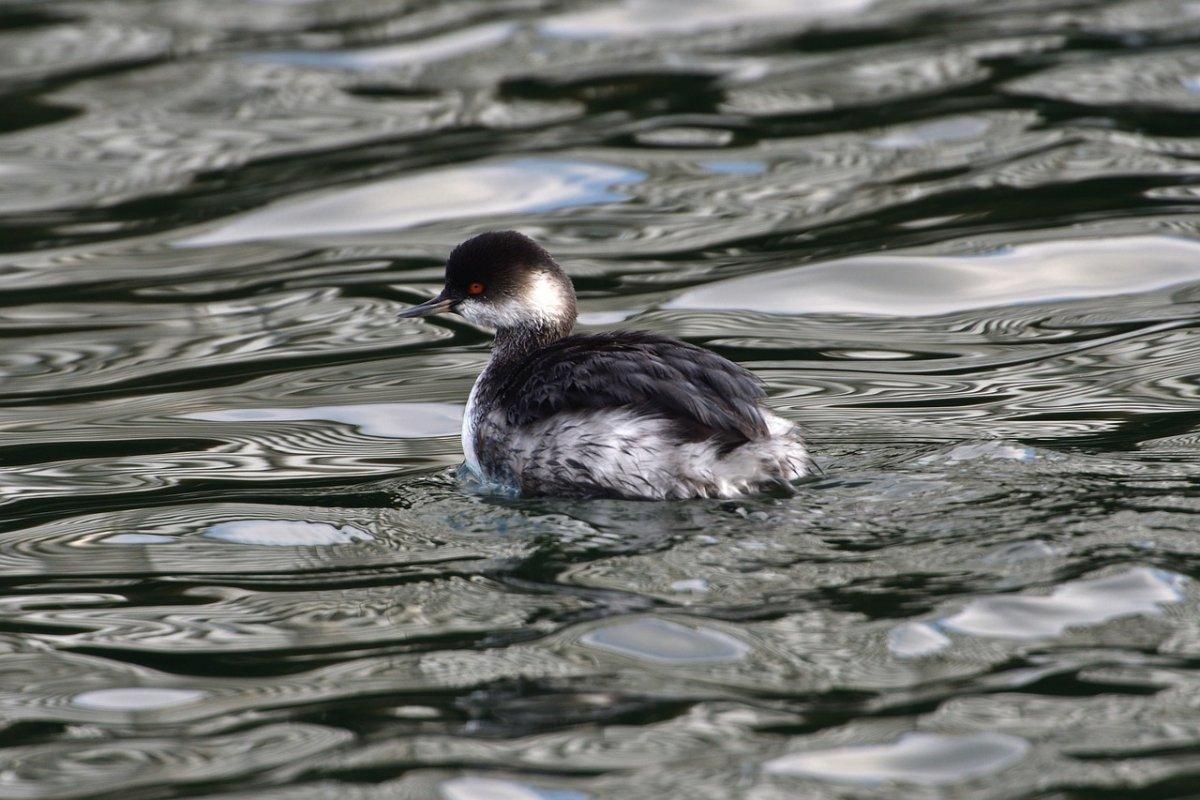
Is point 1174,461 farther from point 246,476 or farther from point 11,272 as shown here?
point 11,272

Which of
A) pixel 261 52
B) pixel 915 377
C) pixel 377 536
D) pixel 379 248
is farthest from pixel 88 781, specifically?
pixel 261 52

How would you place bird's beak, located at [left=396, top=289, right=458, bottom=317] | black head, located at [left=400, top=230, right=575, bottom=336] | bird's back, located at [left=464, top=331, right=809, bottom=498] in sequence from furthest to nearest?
bird's beak, located at [left=396, top=289, right=458, bottom=317] → black head, located at [left=400, top=230, right=575, bottom=336] → bird's back, located at [left=464, top=331, right=809, bottom=498]

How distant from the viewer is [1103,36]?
41.7 ft

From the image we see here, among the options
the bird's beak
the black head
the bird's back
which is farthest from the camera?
the bird's beak

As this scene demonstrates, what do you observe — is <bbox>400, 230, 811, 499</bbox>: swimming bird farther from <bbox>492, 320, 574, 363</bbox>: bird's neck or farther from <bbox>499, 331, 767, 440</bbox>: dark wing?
<bbox>492, 320, 574, 363</bbox>: bird's neck

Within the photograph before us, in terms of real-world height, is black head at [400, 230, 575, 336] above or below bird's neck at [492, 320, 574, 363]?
above

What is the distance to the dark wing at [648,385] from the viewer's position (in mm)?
5965

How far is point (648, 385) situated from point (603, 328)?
2776 millimetres

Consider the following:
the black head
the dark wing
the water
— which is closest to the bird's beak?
the black head

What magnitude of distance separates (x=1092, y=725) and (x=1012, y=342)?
4.31 metres

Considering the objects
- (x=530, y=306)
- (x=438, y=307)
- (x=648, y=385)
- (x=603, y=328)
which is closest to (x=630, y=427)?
(x=648, y=385)

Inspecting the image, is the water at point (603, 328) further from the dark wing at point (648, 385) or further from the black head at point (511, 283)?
the black head at point (511, 283)

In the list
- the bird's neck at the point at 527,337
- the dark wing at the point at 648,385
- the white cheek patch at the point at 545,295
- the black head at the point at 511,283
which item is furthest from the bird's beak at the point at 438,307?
the dark wing at the point at 648,385

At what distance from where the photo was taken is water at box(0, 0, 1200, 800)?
4406 millimetres
